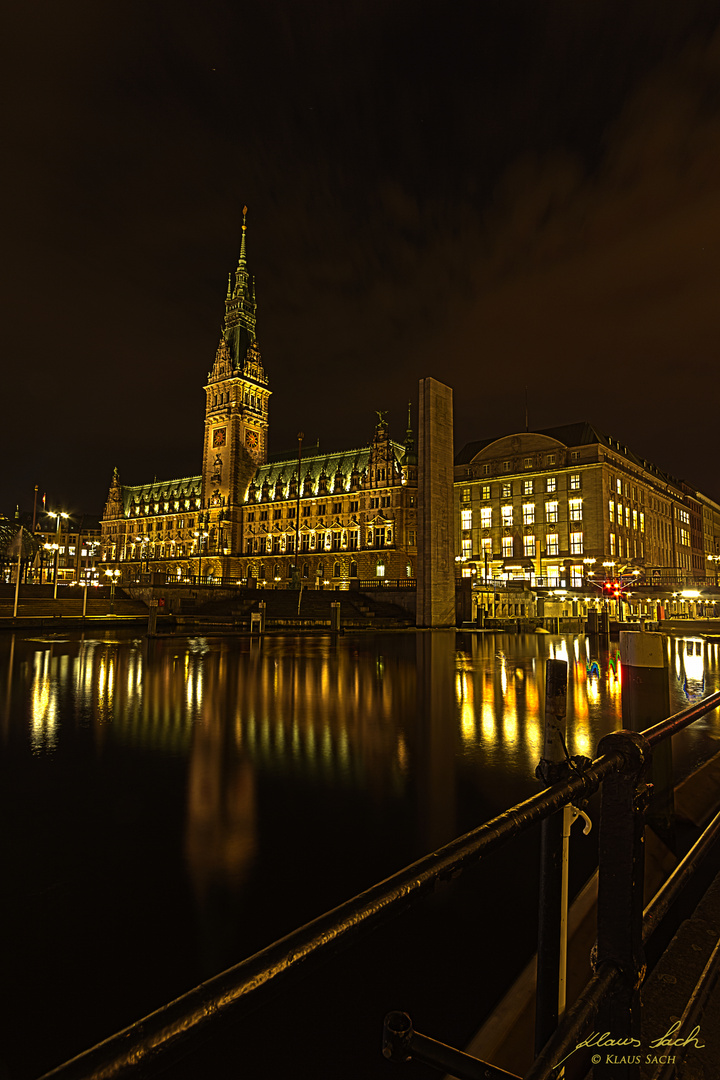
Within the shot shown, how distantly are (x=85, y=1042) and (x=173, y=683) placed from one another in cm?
1315

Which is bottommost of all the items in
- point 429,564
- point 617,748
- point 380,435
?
point 617,748

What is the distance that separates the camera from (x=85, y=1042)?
128 inches

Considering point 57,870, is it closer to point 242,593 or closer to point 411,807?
point 411,807

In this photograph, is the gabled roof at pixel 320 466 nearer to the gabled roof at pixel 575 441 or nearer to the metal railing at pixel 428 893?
the gabled roof at pixel 575 441

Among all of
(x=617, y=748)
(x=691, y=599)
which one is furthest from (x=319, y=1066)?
(x=691, y=599)

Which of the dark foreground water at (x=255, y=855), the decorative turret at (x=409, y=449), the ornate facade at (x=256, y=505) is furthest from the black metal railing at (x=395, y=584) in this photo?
the dark foreground water at (x=255, y=855)

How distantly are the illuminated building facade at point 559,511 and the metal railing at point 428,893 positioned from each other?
75.8m

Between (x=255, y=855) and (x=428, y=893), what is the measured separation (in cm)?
462

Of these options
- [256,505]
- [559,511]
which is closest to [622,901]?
[559,511]

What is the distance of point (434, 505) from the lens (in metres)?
47.4

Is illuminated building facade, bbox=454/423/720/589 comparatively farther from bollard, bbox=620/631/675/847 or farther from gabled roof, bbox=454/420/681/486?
bollard, bbox=620/631/675/847

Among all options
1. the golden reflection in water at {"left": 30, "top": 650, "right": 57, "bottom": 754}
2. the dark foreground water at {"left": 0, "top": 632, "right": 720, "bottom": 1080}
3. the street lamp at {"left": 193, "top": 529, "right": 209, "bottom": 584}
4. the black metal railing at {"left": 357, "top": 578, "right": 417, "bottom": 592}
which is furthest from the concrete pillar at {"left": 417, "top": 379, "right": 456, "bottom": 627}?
the street lamp at {"left": 193, "top": 529, "right": 209, "bottom": 584}

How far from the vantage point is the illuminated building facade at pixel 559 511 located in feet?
250

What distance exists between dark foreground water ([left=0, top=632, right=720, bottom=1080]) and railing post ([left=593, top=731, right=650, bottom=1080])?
64.7 inches
